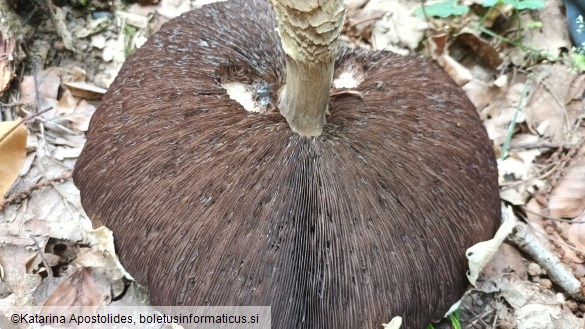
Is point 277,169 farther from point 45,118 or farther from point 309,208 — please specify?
point 45,118

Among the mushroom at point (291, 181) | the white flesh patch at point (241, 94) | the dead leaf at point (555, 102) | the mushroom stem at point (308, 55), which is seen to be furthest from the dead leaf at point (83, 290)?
the dead leaf at point (555, 102)

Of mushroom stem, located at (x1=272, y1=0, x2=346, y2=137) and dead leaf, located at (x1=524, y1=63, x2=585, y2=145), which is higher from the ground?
mushroom stem, located at (x1=272, y1=0, x2=346, y2=137)

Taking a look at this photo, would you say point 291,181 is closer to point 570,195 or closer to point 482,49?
point 570,195

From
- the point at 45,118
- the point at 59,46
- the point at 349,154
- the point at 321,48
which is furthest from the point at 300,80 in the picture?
the point at 59,46

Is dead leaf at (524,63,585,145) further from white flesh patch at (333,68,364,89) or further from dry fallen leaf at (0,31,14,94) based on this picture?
dry fallen leaf at (0,31,14,94)

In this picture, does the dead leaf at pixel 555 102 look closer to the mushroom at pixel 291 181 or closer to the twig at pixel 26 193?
the mushroom at pixel 291 181

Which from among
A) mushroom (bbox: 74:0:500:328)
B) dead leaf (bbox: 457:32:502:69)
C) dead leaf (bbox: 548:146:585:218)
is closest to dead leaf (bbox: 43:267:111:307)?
mushroom (bbox: 74:0:500:328)
